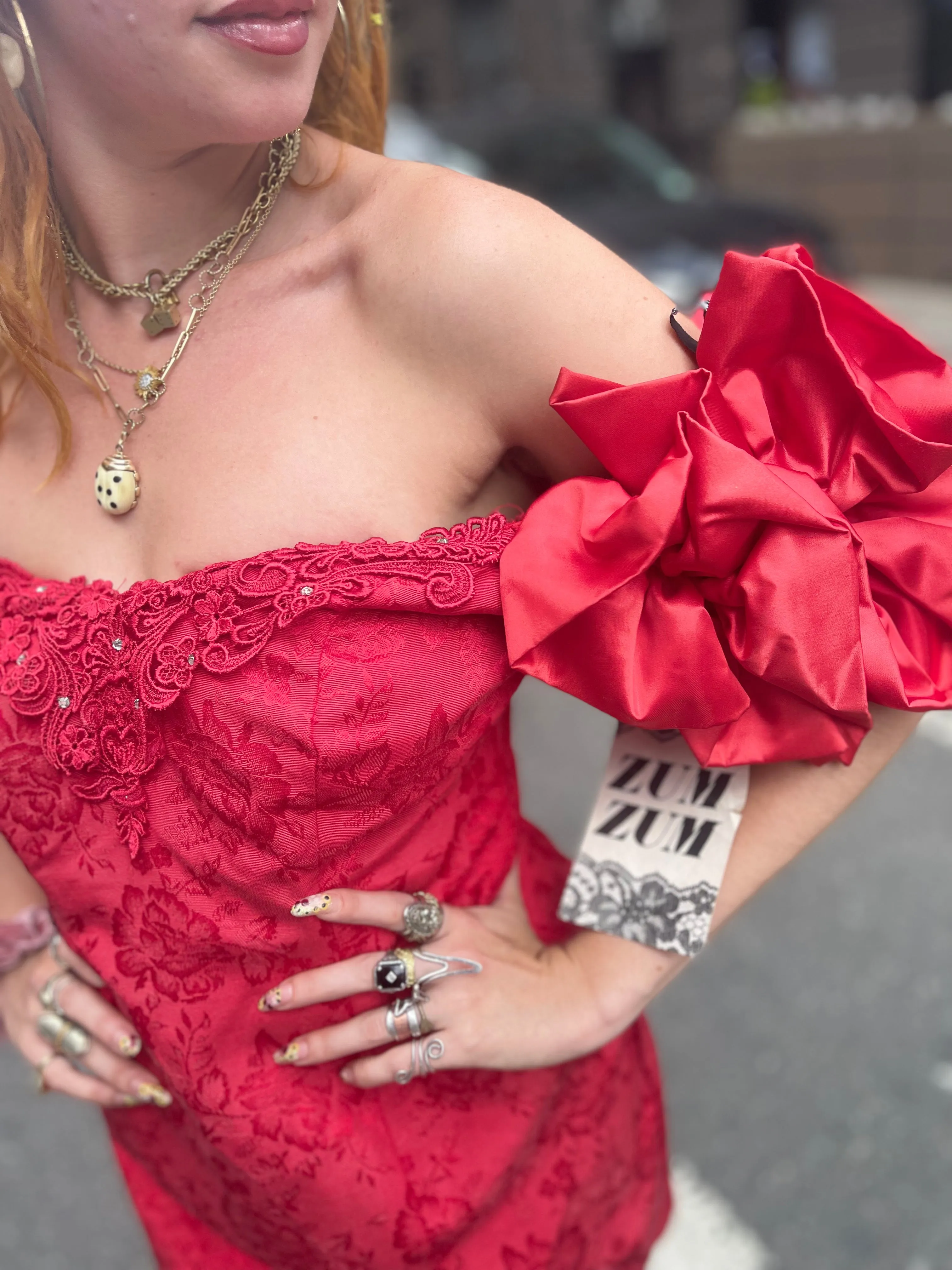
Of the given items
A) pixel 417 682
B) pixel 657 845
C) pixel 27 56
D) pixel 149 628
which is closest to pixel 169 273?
pixel 27 56

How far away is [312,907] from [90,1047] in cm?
33

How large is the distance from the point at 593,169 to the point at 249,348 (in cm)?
503

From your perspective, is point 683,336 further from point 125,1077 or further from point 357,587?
point 125,1077

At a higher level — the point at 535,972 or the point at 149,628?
the point at 149,628

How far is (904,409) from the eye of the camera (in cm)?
79

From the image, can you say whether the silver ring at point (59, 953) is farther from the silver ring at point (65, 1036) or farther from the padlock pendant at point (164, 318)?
the padlock pendant at point (164, 318)

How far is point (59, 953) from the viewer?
1027 mm

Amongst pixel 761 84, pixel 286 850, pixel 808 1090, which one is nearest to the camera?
pixel 286 850

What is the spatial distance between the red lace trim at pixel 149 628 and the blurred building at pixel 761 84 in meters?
5.73

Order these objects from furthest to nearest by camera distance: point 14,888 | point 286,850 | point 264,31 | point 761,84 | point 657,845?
point 761,84 < point 14,888 < point 657,845 < point 286,850 < point 264,31

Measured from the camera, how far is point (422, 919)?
93cm

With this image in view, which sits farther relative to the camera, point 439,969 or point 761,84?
point 761,84

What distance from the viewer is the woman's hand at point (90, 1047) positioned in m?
0.99

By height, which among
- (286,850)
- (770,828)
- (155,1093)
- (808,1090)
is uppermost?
(286,850)
